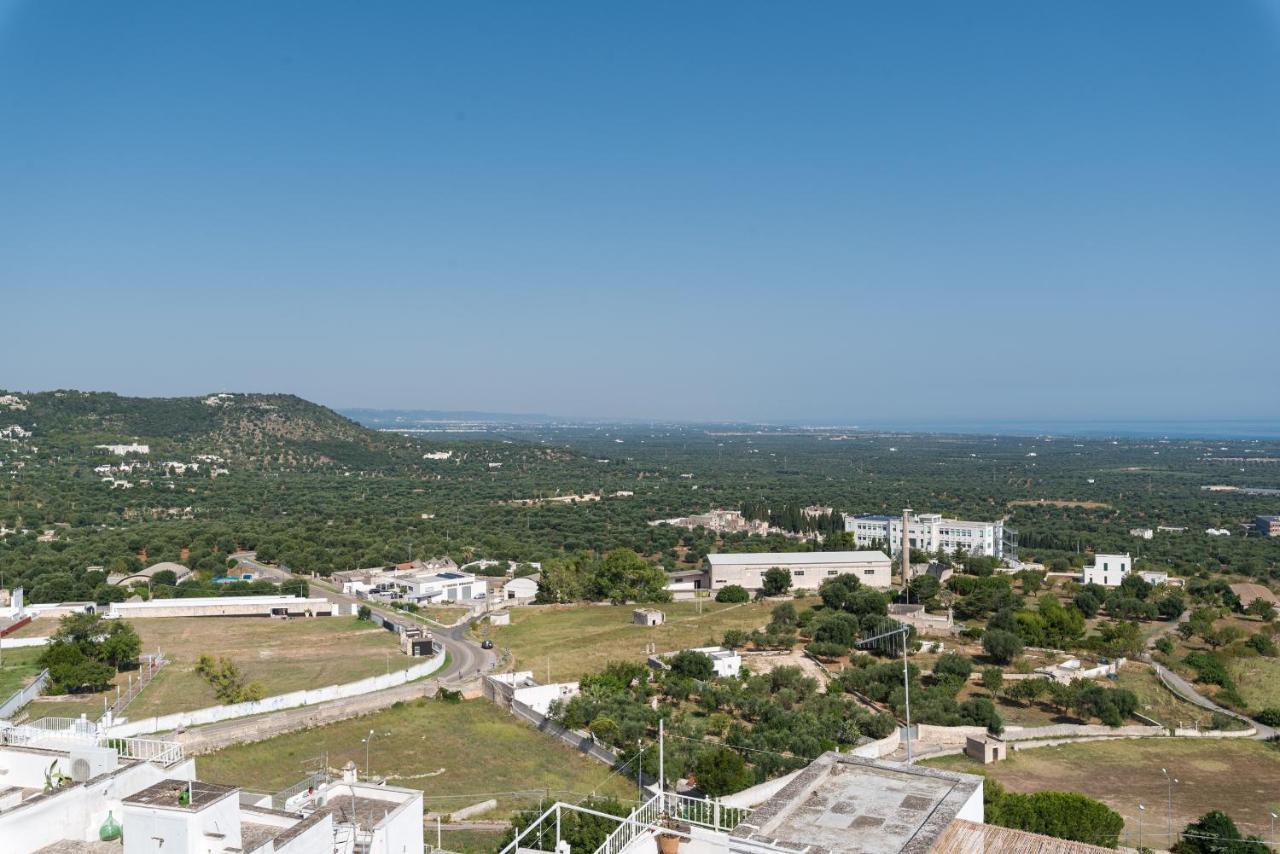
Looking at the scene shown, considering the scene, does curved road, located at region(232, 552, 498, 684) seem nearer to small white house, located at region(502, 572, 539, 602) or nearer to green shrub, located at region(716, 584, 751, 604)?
small white house, located at region(502, 572, 539, 602)

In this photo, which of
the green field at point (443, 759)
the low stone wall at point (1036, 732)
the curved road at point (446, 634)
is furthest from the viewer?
the curved road at point (446, 634)

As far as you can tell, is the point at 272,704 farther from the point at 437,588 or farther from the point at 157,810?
the point at 437,588

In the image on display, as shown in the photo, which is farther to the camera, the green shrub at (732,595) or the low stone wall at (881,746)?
the green shrub at (732,595)

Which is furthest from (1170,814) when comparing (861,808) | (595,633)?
(595,633)

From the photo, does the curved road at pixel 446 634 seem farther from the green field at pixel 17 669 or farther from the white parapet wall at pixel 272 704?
the green field at pixel 17 669

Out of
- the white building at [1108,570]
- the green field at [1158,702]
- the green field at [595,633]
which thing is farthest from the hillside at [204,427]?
the green field at [1158,702]

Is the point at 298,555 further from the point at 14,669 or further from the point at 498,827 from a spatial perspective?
the point at 498,827

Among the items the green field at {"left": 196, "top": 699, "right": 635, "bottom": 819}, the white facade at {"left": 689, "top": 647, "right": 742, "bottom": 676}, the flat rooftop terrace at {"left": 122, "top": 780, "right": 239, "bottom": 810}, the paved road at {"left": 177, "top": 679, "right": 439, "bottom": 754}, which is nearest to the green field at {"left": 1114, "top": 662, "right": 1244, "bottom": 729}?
the white facade at {"left": 689, "top": 647, "right": 742, "bottom": 676}
